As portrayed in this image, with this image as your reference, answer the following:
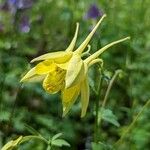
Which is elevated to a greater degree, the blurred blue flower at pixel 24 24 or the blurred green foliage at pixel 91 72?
the blurred blue flower at pixel 24 24

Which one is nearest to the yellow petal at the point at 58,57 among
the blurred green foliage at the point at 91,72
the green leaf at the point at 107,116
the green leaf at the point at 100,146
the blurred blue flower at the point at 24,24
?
the green leaf at the point at 100,146

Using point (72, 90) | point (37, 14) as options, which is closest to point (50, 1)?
point (37, 14)

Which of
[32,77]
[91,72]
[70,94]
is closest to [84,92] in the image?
[70,94]

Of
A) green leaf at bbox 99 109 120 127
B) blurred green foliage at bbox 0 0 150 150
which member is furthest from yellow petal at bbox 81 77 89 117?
blurred green foliage at bbox 0 0 150 150

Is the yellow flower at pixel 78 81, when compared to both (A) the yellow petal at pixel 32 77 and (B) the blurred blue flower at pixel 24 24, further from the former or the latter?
(B) the blurred blue flower at pixel 24 24

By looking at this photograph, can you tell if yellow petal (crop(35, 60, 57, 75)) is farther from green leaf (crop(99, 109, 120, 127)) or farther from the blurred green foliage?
the blurred green foliage

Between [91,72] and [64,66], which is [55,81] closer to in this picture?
[64,66]
